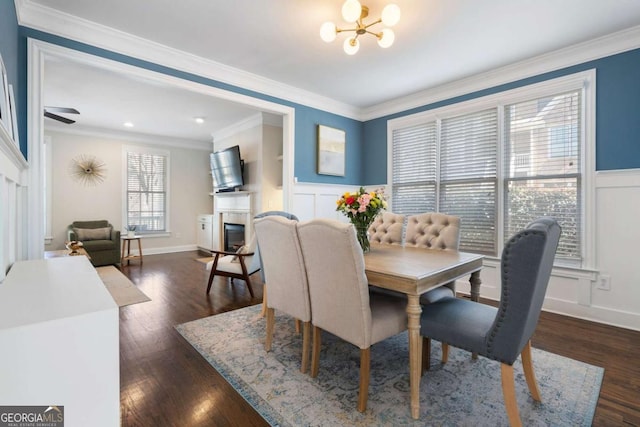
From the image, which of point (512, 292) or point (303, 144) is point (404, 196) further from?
point (512, 292)

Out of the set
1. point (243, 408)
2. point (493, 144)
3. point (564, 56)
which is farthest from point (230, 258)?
point (564, 56)

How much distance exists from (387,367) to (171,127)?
581cm

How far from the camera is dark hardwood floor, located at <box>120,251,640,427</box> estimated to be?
157 centimetres

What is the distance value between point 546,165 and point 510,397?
8.85 ft

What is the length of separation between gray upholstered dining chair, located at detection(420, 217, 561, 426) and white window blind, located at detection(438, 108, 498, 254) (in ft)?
7.27

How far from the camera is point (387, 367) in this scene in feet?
6.64

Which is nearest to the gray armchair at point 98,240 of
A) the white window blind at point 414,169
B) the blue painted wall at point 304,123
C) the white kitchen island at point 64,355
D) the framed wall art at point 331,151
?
the blue painted wall at point 304,123

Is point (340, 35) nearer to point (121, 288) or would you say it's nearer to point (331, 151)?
point (331, 151)

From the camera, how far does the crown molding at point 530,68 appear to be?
2.71 metres

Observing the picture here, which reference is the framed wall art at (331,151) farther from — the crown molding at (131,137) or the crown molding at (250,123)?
the crown molding at (131,137)

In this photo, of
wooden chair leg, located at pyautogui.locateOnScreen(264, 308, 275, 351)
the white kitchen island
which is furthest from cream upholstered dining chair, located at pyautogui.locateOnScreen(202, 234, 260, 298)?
the white kitchen island

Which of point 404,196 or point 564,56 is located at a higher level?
point 564,56

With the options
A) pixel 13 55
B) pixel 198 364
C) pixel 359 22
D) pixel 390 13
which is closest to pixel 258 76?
pixel 359 22

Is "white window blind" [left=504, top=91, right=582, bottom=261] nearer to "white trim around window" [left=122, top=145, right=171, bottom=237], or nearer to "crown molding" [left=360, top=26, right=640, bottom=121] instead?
"crown molding" [left=360, top=26, right=640, bottom=121]
